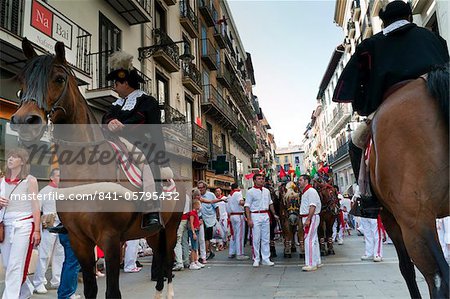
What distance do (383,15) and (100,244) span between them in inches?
129

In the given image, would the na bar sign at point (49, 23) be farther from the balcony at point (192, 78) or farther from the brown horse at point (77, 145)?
the balcony at point (192, 78)

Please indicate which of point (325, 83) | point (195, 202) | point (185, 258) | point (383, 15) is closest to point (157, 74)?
point (195, 202)

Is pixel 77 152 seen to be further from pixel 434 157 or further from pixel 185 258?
pixel 185 258

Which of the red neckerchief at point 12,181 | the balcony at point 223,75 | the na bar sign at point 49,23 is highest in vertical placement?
the balcony at point 223,75

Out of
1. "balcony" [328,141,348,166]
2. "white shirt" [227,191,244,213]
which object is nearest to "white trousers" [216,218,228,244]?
"white shirt" [227,191,244,213]

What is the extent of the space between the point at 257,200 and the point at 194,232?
6.38 ft

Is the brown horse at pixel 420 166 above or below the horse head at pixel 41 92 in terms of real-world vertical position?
below

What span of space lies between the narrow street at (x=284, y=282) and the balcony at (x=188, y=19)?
55.4 feet

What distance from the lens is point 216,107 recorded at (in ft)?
88.1

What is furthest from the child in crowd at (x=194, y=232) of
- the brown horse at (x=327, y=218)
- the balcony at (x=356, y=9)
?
the balcony at (x=356, y=9)

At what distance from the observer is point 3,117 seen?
881cm

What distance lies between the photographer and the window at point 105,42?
12969 mm

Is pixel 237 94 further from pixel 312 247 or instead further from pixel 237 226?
pixel 312 247

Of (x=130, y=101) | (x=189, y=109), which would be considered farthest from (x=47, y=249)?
(x=189, y=109)
